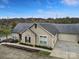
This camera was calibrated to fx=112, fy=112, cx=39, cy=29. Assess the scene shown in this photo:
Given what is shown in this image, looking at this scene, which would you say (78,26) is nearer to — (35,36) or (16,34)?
(35,36)

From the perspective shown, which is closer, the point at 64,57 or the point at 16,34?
the point at 64,57

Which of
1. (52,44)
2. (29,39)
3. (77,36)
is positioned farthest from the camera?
(77,36)

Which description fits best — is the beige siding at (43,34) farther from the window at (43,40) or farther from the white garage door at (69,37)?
the white garage door at (69,37)

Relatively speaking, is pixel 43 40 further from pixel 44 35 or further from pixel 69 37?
pixel 69 37

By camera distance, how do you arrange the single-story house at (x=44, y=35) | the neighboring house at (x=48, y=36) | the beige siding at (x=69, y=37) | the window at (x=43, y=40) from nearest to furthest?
1. the neighboring house at (x=48, y=36)
2. the single-story house at (x=44, y=35)
3. the window at (x=43, y=40)
4. the beige siding at (x=69, y=37)

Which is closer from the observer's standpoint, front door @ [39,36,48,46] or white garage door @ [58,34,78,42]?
front door @ [39,36,48,46]

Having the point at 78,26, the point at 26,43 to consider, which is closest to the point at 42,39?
the point at 26,43

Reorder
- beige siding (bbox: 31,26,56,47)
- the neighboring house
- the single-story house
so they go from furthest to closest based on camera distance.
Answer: the single-story house < the neighboring house < beige siding (bbox: 31,26,56,47)

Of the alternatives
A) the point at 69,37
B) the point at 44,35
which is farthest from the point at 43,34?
the point at 69,37

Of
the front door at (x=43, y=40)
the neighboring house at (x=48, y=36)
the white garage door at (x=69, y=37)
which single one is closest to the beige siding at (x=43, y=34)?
the neighboring house at (x=48, y=36)

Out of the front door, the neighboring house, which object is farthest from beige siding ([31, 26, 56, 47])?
the front door

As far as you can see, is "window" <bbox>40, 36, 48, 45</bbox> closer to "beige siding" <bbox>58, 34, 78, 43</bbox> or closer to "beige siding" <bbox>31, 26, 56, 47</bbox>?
"beige siding" <bbox>31, 26, 56, 47</bbox>
